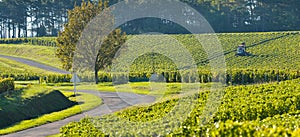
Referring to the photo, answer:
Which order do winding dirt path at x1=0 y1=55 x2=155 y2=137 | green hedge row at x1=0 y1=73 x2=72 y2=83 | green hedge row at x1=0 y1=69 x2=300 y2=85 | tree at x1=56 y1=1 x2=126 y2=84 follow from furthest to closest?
1. green hedge row at x1=0 y1=73 x2=72 y2=83
2. tree at x1=56 y1=1 x2=126 y2=84
3. green hedge row at x1=0 y1=69 x2=300 y2=85
4. winding dirt path at x1=0 y1=55 x2=155 y2=137

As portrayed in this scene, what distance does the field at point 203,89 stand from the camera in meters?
13.7

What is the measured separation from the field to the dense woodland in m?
13.5

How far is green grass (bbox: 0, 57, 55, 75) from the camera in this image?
65831 mm

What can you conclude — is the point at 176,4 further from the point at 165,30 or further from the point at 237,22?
the point at 237,22

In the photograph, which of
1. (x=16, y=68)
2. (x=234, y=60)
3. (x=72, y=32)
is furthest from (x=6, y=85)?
(x=234, y=60)

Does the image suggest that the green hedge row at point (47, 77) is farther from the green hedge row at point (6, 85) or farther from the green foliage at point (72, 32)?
the green hedge row at point (6, 85)

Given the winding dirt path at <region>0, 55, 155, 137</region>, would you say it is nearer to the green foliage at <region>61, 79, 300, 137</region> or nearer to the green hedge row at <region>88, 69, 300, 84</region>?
the green foliage at <region>61, 79, 300, 137</region>

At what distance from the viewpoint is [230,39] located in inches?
3115

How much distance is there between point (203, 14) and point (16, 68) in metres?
43.6

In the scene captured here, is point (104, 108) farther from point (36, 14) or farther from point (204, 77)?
point (36, 14)

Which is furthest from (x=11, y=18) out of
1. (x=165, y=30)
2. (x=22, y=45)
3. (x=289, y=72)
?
(x=289, y=72)

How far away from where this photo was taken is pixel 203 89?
1505 inches

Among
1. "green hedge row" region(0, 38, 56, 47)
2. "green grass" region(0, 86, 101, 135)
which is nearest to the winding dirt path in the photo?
"green grass" region(0, 86, 101, 135)

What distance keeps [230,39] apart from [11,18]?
164 feet
